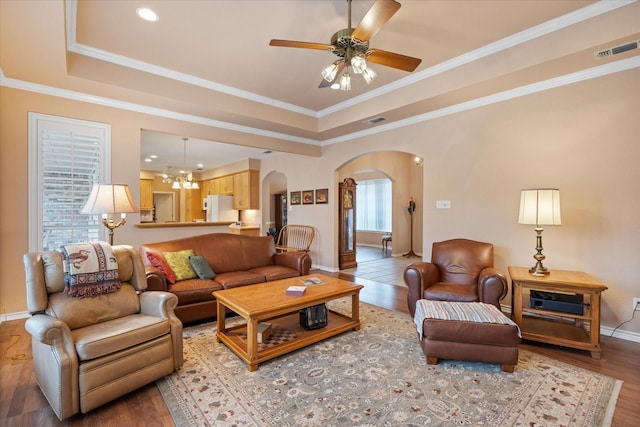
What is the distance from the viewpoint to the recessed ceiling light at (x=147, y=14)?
252 cm

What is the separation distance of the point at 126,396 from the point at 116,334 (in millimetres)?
473

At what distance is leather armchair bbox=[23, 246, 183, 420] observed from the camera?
69.5 inches

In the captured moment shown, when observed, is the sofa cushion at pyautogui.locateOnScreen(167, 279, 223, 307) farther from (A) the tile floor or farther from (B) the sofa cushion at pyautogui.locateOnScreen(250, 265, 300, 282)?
(A) the tile floor

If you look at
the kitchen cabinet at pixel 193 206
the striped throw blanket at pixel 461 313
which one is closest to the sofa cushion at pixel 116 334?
the striped throw blanket at pixel 461 313

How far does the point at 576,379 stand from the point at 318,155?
5239 mm

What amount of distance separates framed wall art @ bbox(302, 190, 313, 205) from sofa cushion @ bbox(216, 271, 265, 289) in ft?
10.2

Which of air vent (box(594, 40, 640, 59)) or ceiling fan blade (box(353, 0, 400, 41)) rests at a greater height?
air vent (box(594, 40, 640, 59))

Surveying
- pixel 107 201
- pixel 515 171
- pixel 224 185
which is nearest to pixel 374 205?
pixel 224 185

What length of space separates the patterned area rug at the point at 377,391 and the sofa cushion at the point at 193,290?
1.82 feet

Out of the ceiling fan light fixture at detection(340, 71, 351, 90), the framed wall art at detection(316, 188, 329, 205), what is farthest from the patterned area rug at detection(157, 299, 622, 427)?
Result: the framed wall art at detection(316, 188, 329, 205)

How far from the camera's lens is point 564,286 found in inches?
105

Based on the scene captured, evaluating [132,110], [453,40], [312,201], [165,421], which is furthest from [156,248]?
[453,40]

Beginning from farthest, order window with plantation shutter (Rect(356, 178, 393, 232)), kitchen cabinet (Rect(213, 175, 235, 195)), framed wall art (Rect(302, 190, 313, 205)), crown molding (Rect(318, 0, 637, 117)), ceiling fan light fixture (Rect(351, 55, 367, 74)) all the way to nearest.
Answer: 1. window with plantation shutter (Rect(356, 178, 393, 232))
2. kitchen cabinet (Rect(213, 175, 235, 195))
3. framed wall art (Rect(302, 190, 313, 205))
4. crown molding (Rect(318, 0, 637, 117))
5. ceiling fan light fixture (Rect(351, 55, 367, 74))

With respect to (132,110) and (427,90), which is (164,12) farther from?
(427,90)
